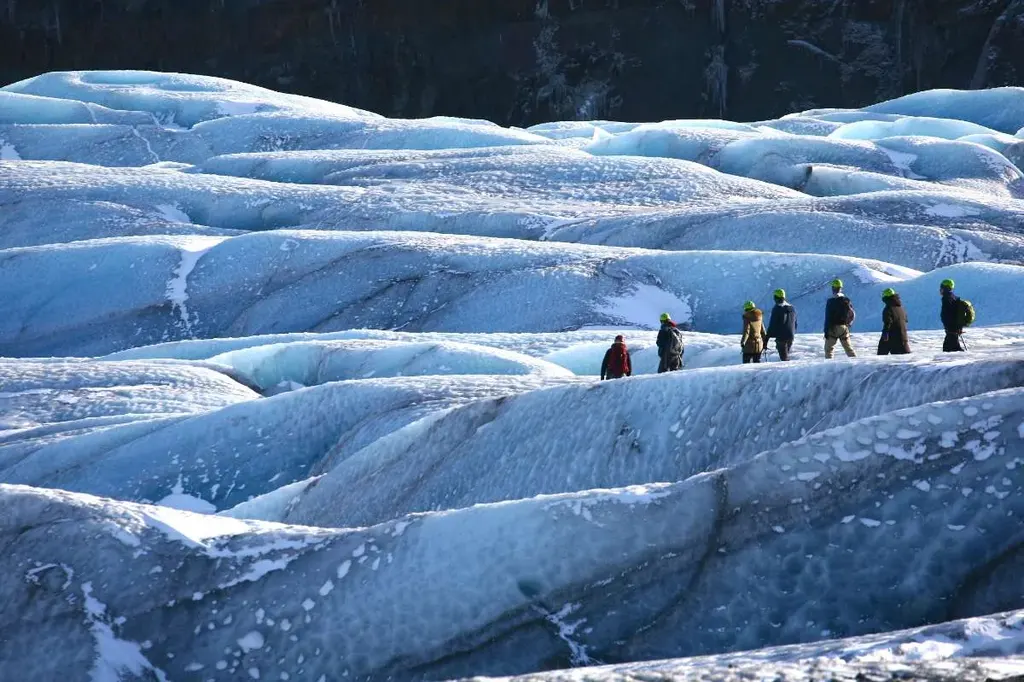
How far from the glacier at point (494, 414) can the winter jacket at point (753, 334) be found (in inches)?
29.9

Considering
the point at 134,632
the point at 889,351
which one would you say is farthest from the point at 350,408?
the point at 134,632

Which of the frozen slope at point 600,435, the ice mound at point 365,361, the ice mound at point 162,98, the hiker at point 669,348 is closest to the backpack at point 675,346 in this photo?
the hiker at point 669,348

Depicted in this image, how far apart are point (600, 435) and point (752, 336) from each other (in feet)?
6.79

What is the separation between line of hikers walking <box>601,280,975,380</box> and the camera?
328 inches

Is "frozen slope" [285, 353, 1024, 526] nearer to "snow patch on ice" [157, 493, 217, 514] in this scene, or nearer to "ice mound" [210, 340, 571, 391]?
"snow patch on ice" [157, 493, 217, 514]

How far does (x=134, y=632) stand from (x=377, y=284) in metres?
10.5

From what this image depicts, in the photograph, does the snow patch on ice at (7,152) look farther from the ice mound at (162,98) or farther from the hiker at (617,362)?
the hiker at (617,362)

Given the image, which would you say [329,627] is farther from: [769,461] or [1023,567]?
[1023,567]

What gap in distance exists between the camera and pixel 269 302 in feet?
50.1

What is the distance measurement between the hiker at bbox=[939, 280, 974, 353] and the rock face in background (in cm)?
3070

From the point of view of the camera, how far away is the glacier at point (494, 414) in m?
4.29

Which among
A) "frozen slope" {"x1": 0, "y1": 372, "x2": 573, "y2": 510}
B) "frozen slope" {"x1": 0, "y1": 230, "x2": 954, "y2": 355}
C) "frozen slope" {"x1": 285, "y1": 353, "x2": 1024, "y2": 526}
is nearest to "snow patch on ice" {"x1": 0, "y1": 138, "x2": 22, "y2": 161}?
"frozen slope" {"x1": 0, "y1": 230, "x2": 954, "y2": 355}

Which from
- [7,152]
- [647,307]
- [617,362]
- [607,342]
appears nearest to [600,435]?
[617,362]

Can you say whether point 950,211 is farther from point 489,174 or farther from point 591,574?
point 591,574
